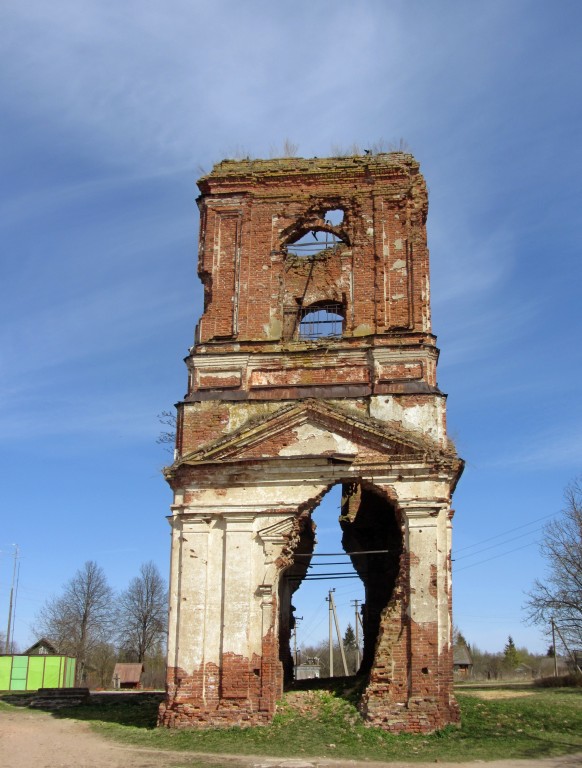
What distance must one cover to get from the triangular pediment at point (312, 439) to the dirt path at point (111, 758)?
14.3ft

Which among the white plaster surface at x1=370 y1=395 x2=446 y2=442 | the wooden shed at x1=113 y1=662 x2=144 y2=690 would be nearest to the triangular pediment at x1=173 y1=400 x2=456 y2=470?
the white plaster surface at x1=370 y1=395 x2=446 y2=442

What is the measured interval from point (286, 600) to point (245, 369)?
5.23 meters

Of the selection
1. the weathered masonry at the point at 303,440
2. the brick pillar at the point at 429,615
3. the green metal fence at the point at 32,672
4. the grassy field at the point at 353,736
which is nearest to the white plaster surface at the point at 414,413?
the weathered masonry at the point at 303,440

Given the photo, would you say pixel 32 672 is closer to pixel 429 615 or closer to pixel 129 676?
pixel 129 676

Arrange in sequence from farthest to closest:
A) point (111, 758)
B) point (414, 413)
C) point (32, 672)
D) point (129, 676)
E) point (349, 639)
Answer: point (349, 639) < point (129, 676) < point (32, 672) < point (414, 413) < point (111, 758)

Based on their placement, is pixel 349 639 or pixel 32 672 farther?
pixel 349 639

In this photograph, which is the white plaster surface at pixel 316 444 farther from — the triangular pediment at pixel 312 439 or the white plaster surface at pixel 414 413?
the white plaster surface at pixel 414 413

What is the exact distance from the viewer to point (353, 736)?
11.2m

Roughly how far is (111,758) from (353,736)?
3.27 meters

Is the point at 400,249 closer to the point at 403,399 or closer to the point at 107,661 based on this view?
the point at 403,399

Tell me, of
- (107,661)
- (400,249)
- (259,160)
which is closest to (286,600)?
(400,249)

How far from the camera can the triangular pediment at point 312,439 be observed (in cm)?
1305

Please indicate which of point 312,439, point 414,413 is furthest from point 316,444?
point 414,413

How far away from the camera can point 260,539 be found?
1286cm
